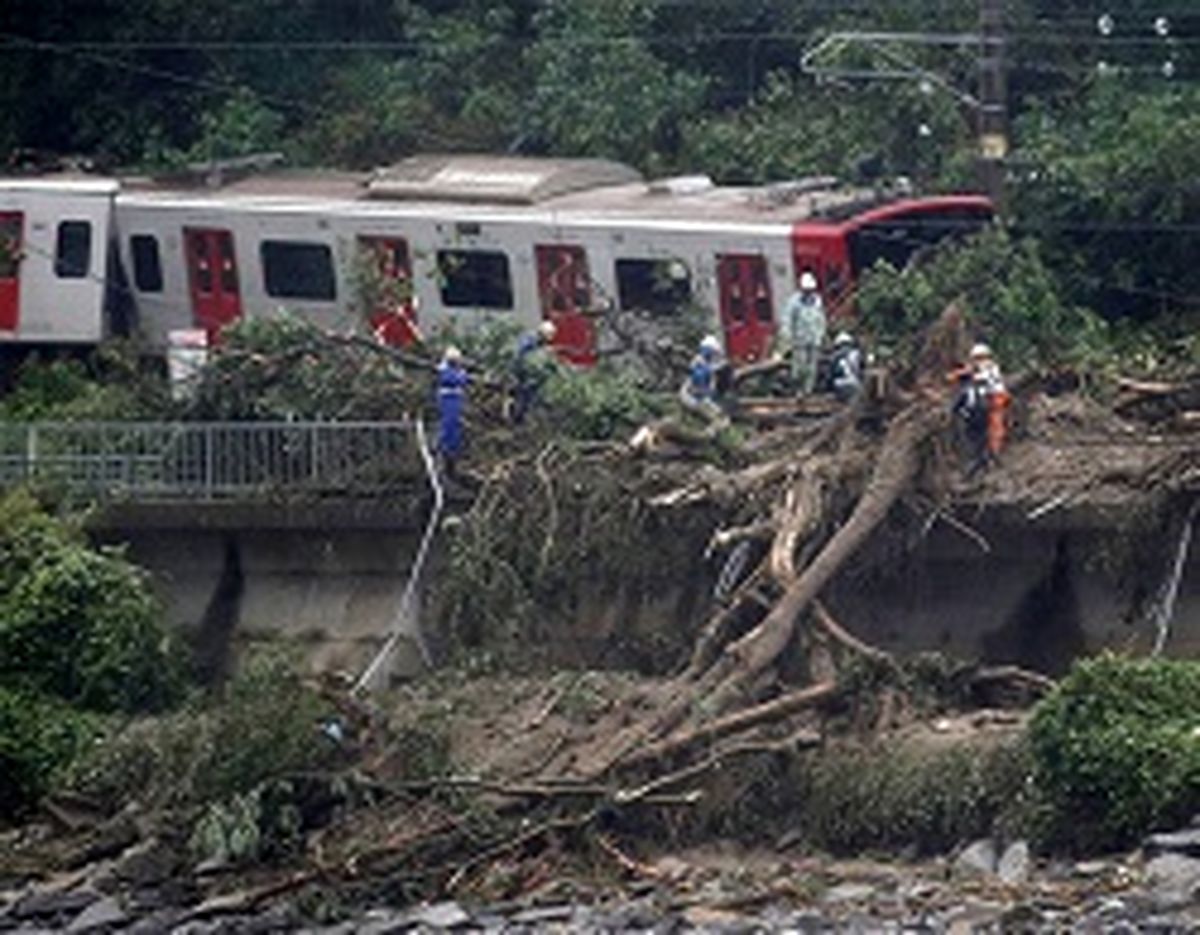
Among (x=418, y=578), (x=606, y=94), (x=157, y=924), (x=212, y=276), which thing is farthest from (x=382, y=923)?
(x=606, y=94)

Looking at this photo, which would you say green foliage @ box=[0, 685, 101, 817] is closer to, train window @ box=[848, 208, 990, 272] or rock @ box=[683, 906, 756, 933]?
rock @ box=[683, 906, 756, 933]

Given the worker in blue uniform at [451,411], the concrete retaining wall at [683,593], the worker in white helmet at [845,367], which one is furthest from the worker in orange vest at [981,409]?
the worker in blue uniform at [451,411]

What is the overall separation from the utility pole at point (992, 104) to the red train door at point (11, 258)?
32.2 ft

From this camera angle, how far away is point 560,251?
43.4m

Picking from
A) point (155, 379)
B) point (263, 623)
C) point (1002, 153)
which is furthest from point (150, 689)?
point (1002, 153)

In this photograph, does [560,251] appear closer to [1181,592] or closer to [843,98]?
[843,98]

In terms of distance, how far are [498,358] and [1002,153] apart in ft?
23.4

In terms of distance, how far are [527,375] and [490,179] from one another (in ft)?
20.2

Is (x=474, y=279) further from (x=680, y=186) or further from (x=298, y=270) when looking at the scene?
(x=680, y=186)

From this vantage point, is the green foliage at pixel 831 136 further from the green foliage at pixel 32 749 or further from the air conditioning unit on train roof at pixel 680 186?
the green foliage at pixel 32 749

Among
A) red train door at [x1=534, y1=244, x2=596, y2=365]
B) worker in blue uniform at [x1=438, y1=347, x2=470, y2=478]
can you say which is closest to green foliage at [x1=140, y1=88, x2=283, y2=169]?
red train door at [x1=534, y1=244, x2=596, y2=365]

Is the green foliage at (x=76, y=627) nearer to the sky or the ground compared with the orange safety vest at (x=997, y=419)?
nearer to the ground

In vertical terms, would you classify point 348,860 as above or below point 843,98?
below

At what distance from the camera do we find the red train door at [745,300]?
42.1 meters
